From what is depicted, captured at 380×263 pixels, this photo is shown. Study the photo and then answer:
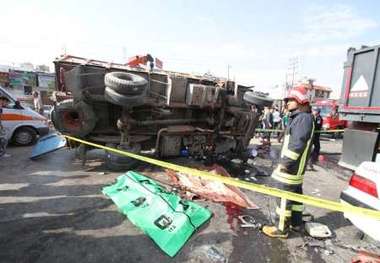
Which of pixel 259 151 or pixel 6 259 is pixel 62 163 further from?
pixel 259 151

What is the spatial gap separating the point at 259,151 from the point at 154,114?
4.40m

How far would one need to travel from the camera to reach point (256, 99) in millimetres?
6102

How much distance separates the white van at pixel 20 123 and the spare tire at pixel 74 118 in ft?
10.9

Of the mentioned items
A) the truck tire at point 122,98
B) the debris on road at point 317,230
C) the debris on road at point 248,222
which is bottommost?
the debris on road at point 248,222

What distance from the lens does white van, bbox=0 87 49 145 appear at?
705cm

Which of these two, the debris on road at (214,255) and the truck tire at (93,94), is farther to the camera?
the truck tire at (93,94)

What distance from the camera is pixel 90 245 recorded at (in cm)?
257

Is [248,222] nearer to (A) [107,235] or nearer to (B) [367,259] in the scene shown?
(B) [367,259]

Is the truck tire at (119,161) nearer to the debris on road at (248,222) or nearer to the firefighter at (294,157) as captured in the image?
the debris on road at (248,222)

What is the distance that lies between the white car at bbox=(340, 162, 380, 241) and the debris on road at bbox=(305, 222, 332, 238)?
0.52 metres

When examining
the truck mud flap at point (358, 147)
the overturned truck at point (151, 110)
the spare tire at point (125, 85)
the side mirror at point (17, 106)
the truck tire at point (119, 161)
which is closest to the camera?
the truck mud flap at point (358, 147)

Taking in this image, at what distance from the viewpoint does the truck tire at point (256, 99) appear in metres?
6.08

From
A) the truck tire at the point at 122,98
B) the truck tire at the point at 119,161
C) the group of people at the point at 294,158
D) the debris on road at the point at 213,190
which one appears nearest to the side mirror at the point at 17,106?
the truck tire at the point at 119,161

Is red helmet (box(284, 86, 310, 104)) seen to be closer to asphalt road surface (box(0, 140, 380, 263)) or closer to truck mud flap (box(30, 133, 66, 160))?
asphalt road surface (box(0, 140, 380, 263))
